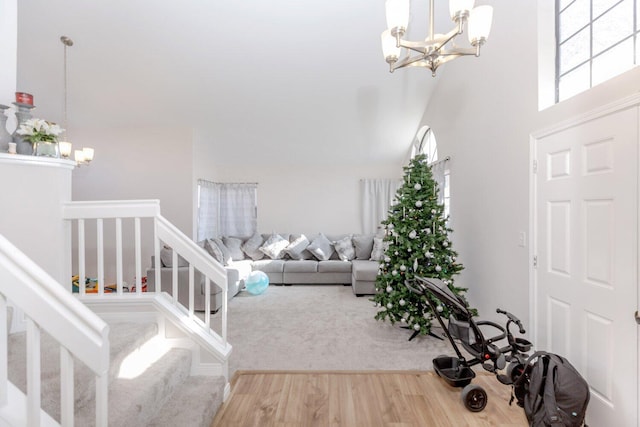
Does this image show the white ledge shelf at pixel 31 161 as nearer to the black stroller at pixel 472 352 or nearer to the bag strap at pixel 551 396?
the black stroller at pixel 472 352

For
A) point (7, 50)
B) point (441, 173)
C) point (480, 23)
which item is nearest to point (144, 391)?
point (7, 50)

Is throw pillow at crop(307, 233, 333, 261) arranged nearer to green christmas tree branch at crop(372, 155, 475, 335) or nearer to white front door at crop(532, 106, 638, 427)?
green christmas tree branch at crop(372, 155, 475, 335)

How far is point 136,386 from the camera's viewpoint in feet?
5.74

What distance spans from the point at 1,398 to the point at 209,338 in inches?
51.8

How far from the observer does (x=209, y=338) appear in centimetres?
231

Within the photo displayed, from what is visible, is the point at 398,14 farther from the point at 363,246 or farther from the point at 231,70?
the point at 363,246

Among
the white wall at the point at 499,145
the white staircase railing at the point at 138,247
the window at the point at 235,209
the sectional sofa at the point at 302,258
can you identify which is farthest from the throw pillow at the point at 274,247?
the white staircase railing at the point at 138,247

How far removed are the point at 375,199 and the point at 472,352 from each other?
16.1 feet

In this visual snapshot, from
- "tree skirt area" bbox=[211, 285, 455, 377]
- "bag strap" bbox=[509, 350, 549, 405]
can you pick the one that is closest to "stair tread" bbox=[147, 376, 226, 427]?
"tree skirt area" bbox=[211, 285, 455, 377]

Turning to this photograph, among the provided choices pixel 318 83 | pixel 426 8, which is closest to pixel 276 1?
A: pixel 318 83

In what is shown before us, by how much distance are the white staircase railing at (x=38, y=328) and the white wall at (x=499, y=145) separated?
2.78 m

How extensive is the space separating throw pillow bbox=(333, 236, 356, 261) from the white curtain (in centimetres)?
71

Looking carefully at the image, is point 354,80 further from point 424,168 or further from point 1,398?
point 1,398

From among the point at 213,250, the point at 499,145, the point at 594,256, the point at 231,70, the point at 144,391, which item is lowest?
the point at 144,391
